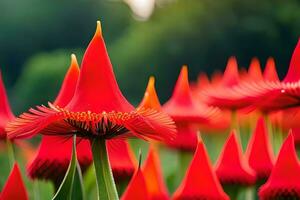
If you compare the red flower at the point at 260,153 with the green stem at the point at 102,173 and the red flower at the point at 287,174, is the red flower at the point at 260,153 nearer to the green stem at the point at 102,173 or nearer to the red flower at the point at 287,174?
the red flower at the point at 287,174

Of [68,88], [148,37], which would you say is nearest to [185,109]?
[68,88]

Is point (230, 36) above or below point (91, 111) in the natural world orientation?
above

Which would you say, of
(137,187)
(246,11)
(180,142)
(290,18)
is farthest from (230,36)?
(137,187)

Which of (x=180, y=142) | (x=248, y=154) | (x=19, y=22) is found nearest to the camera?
(x=248, y=154)

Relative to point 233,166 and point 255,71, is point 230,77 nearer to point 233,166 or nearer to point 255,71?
point 255,71

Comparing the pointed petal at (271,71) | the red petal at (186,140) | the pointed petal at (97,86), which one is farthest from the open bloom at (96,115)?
the red petal at (186,140)

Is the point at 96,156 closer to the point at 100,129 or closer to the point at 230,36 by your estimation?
the point at 100,129

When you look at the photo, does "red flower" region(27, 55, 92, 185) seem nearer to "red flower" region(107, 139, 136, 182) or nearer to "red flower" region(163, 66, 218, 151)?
"red flower" region(107, 139, 136, 182)

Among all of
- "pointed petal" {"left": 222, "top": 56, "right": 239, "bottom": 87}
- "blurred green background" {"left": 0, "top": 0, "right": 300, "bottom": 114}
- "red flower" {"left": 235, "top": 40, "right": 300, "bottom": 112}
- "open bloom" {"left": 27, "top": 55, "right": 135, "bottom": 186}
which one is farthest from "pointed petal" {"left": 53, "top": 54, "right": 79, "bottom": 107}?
"blurred green background" {"left": 0, "top": 0, "right": 300, "bottom": 114}
